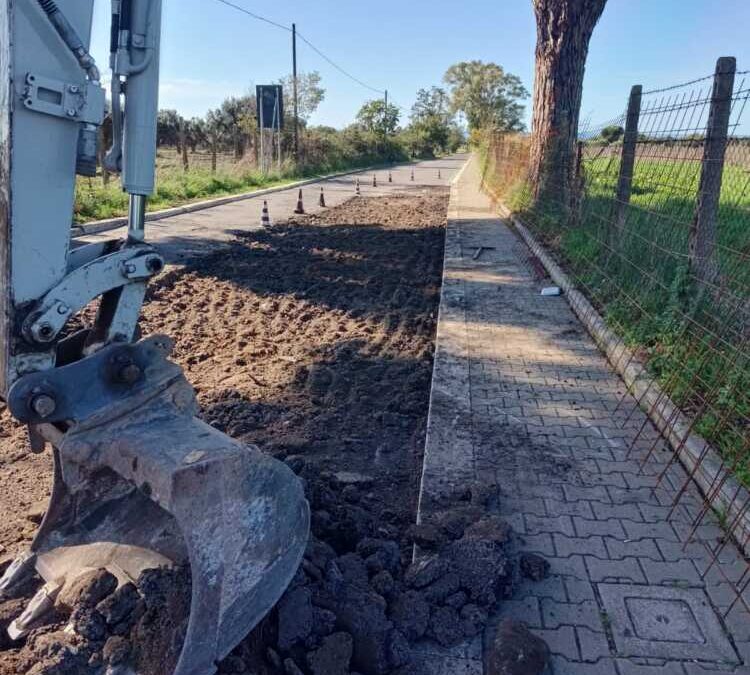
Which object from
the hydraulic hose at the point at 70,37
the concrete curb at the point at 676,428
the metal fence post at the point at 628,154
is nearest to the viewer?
the hydraulic hose at the point at 70,37

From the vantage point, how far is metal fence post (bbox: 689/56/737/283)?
638 cm

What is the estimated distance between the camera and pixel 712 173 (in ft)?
21.5

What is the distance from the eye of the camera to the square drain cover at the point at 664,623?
2879mm

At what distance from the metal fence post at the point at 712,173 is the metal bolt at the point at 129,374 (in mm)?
5310

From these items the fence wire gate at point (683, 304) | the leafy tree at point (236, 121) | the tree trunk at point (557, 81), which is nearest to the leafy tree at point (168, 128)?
the leafy tree at point (236, 121)

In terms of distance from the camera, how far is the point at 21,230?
236 centimetres

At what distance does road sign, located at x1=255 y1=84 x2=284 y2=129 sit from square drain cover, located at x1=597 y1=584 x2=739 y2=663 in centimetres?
3214

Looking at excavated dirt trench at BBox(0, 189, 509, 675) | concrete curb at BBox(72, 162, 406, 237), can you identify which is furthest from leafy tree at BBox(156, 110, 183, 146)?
excavated dirt trench at BBox(0, 189, 509, 675)

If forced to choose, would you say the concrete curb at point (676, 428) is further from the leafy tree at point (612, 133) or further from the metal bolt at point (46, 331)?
the metal bolt at point (46, 331)

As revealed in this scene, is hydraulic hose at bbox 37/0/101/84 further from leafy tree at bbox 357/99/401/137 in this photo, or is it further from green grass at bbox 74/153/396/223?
leafy tree at bbox 357/99/401/137

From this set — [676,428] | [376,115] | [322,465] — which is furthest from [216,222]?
[376,115]

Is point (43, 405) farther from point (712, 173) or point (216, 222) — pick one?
point (216, 222)

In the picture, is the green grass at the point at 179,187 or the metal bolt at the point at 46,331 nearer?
the metal bolt at the point at 46,331

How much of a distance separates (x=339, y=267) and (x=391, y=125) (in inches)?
2512
